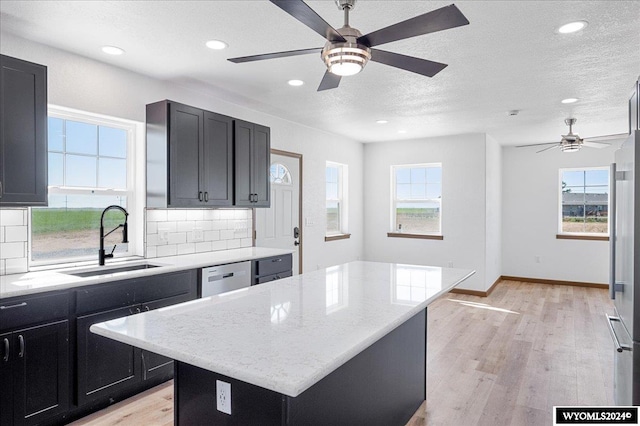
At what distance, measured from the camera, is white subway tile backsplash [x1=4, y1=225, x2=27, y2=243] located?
106 inches

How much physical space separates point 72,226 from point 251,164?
1733 mm

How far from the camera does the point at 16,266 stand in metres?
2.75

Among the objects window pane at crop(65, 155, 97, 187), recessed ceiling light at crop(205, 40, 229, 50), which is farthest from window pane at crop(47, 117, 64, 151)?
recessed ceiling light at crop(205, 40, 229, 50)

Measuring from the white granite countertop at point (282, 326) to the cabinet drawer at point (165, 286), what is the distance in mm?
1133

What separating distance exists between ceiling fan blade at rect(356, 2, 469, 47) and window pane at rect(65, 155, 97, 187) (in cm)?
256

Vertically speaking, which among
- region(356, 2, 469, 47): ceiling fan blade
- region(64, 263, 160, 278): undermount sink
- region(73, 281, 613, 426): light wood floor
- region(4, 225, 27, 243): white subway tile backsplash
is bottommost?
region(73, 281, 613, 426): light wood floor

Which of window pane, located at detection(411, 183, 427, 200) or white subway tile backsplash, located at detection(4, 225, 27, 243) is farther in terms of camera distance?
window pane, located at detection(411, 183, 427, 200)

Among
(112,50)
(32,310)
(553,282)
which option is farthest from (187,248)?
(553,282)

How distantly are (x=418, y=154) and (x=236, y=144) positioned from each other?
12.2 feet

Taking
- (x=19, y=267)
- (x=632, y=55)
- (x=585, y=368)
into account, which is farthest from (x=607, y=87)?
(x=19, y=267)

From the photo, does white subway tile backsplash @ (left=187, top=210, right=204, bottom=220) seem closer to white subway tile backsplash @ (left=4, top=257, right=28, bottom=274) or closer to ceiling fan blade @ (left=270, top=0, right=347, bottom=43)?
white subway tile backsplash @ (left=4, top=257, right=28, bottom=274)

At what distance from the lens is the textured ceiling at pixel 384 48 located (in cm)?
238

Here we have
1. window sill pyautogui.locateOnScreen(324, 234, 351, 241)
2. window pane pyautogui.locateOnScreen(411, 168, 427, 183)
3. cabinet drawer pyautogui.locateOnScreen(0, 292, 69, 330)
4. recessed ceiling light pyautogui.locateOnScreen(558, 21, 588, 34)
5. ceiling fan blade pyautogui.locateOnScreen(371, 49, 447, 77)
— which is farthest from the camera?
window pane pyautogui.locateOnScreen(411, 168, 427, 183)

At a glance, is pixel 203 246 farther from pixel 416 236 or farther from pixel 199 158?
pixel 416 236
